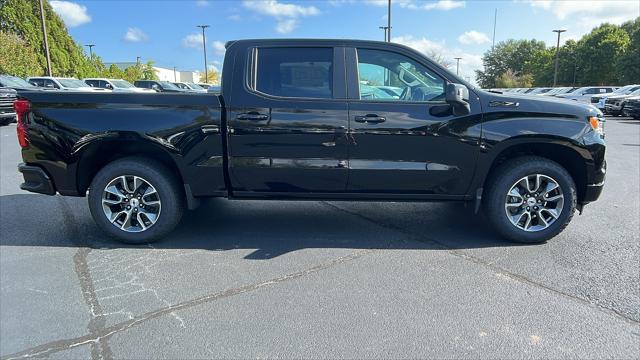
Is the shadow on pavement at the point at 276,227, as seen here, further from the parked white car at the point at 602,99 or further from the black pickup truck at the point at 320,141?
the parked white car at the point at 602,99

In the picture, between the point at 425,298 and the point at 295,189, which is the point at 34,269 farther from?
the point at 425,298

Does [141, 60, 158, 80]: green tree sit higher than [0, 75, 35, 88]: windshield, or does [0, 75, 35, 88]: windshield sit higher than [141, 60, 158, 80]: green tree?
[141, 60, 158, 80]: green tree

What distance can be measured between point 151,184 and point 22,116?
138 centimetres

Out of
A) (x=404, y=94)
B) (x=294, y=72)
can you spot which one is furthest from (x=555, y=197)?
(x=294, y=72)

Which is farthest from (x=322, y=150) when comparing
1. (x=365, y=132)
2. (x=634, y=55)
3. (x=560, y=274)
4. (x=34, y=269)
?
(x=634, y=55)

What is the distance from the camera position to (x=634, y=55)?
137 feet

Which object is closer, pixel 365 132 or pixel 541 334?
pixel 541 334

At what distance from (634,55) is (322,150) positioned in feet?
165

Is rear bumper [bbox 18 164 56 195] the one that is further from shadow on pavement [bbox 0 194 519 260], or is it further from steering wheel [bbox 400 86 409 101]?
steering wheel [bbox 400 86 409 101]

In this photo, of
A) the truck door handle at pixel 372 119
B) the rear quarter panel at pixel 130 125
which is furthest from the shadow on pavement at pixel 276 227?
the truck door handle at pixel 372 119

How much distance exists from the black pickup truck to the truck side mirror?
2 cm

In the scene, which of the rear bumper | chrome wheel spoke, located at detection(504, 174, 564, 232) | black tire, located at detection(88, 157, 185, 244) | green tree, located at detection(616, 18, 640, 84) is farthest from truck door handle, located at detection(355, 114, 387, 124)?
green tree, located at detection(616, 18, 640, 84)

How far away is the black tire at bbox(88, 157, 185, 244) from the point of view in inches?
163

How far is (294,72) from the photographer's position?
4145mm
